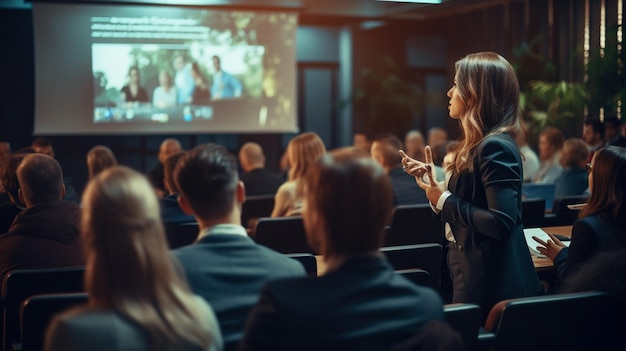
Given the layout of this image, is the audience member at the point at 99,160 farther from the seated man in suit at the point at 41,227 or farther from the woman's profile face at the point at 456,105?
the woman's profile face at the point at 456,105

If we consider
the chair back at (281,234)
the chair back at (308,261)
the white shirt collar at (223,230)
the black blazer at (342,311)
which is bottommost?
the chair back at (281,234)

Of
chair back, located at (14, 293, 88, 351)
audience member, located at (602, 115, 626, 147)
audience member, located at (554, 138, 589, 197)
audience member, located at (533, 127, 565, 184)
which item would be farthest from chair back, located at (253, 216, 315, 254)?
audience member, located at (602, 115, 626, 147)

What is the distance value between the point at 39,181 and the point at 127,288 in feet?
6.10

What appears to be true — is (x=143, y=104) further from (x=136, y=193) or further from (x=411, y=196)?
(x=136, y=193)

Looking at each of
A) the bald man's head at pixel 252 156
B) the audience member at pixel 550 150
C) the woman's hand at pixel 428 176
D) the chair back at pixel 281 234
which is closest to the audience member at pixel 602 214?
the woman's hand at pixel 428 176

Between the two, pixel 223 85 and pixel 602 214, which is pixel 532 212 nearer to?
pixel 602 214

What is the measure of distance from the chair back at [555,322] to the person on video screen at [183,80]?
25.6 ft

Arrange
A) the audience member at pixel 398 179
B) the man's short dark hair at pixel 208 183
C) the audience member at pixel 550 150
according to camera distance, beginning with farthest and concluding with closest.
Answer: the audience member at pixel 550 150
the audience member at pixel 398 179
the man's short dark hair at pixel 208 183

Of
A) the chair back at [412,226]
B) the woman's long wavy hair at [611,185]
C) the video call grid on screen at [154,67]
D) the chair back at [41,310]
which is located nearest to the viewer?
the chair back at [41,310]

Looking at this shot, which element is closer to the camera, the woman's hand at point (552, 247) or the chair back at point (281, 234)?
the woman's hand at point (552, 247)

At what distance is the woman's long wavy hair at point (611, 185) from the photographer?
269cm

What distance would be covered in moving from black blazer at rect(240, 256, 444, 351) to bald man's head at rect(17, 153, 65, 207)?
1.92m

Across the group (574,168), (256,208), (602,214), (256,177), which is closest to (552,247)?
(602,214)

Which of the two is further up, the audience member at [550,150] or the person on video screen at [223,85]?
the person on video screen at [223,85]
